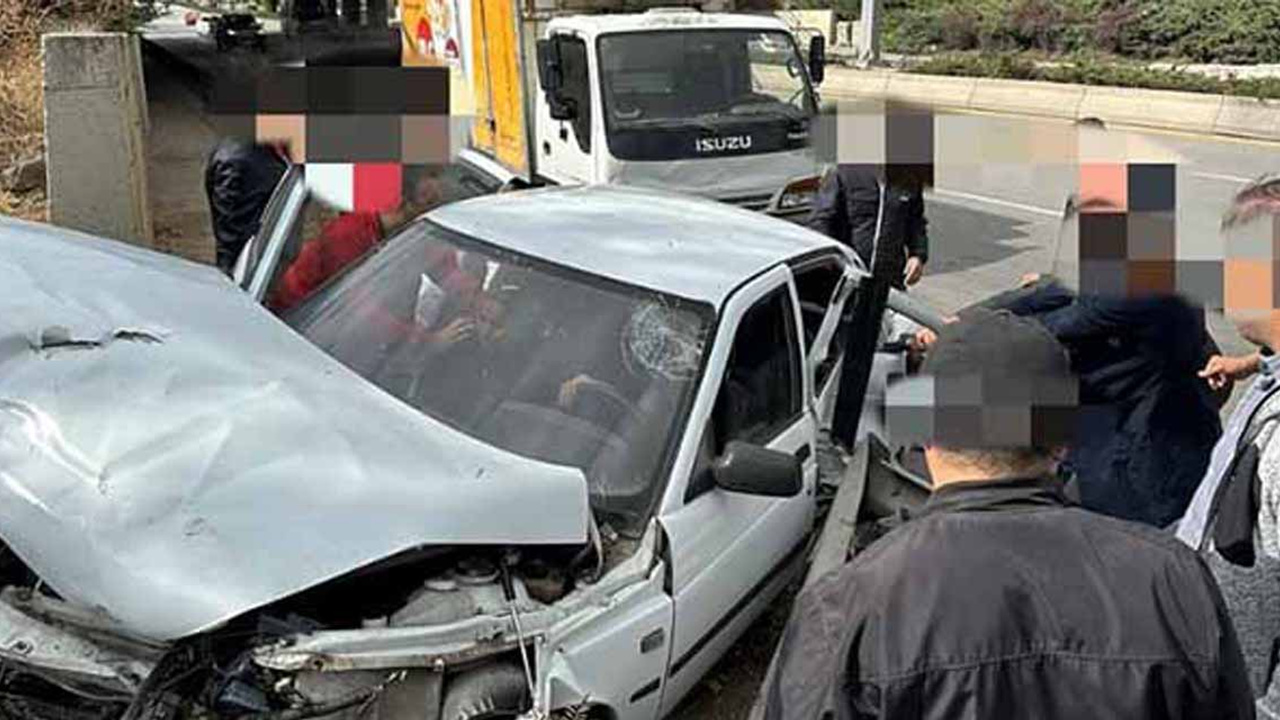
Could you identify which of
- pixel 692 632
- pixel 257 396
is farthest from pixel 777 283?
pixel 257 396

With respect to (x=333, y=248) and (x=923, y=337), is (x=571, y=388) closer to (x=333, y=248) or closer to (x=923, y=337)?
(x=333, y=248)

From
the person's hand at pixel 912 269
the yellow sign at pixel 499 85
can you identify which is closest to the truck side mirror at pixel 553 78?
the yellow sign at pixel 499 85

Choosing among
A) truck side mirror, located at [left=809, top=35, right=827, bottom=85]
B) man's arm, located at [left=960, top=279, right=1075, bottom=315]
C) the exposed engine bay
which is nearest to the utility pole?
truck side mirror, located at [left=809, top=35, right=827, bottom=85]

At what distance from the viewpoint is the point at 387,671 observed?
2.64 metres

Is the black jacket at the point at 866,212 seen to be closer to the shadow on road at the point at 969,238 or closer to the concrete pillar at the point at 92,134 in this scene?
the shadow on road at the point at 969,238

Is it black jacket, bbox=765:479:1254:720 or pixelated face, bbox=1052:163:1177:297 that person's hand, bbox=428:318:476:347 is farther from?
black jacket, bbox=765:479:1254:720

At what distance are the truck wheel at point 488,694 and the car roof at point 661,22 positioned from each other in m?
7.16

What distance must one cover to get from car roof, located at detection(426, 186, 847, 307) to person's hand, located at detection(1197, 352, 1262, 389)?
1.36 metres

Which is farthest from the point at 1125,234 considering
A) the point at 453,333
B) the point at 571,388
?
the point at 453,333

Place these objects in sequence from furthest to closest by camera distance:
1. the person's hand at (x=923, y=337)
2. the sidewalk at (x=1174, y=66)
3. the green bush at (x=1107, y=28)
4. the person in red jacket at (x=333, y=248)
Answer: the green bush at (x=1107, y=28) < the sidewalk at (x=1174, y=66) < the person's hand at (x=923, y=337) < the person in red jacket at (x=333, y=248)

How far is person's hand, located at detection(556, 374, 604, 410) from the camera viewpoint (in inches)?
142

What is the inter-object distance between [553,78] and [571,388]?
6.23m

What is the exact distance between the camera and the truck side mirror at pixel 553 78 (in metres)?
9.44

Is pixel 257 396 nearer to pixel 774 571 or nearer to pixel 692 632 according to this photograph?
pixel 692 632
